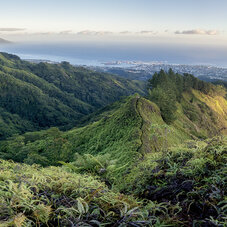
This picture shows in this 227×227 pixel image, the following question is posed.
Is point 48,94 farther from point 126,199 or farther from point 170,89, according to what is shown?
point 126,199

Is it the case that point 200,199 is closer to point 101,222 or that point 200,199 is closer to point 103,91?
point 101,222

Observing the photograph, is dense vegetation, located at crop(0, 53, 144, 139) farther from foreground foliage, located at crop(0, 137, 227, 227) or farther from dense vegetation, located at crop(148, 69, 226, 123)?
foreground foliage, located at crop(0, 137, 227, 227)

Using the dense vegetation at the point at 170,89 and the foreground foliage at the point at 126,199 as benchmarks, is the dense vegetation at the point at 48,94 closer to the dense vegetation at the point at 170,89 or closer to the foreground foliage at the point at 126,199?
the dense vegetation at the point at 170,89

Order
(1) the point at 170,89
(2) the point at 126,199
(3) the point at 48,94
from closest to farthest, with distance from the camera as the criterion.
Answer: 1. (2) the point at 126,199
2. (1) the point at 170,89
3. (3) the point at 48,94

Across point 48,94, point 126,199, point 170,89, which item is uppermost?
point 170,89

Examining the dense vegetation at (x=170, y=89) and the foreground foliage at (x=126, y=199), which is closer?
the foreground foliage at (x=126, y=199)

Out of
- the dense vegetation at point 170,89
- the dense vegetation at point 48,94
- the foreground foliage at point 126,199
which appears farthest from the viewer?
the dense vegetation at point 48,94

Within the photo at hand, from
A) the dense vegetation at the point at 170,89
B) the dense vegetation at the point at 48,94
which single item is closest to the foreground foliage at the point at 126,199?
the dense vegetation at the point at 170,89

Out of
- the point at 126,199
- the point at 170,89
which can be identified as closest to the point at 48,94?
the point at 170,89
